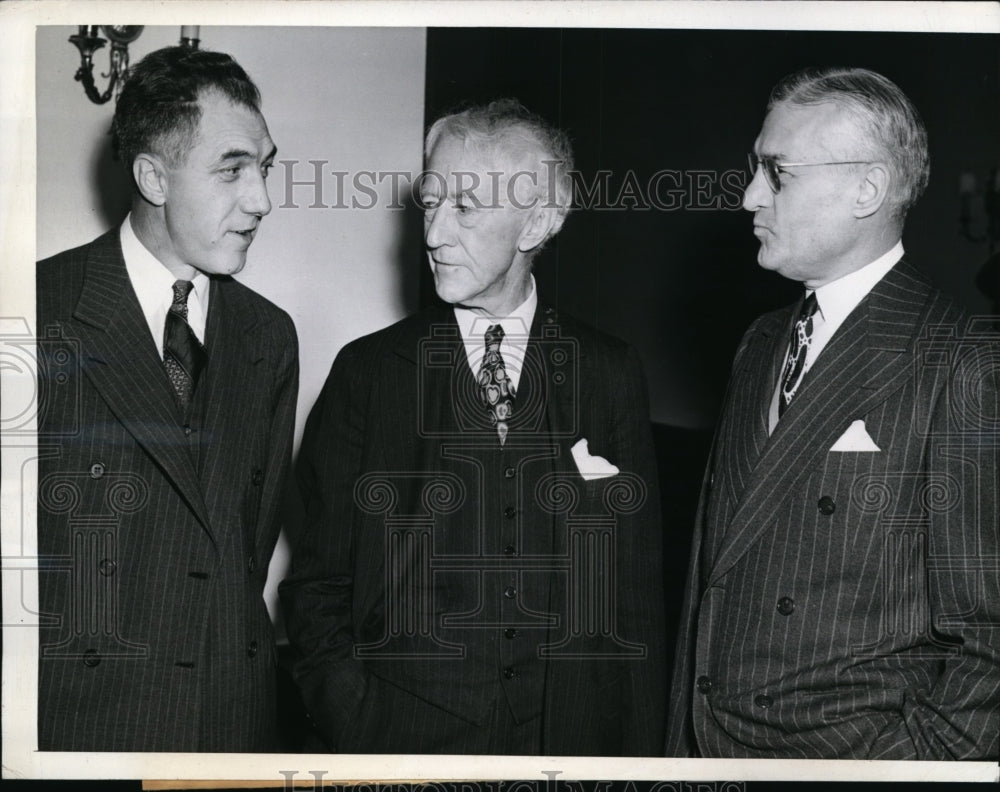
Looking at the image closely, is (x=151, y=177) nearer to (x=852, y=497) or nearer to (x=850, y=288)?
Result: (x=850, y=288)

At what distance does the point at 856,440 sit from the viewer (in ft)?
7.67

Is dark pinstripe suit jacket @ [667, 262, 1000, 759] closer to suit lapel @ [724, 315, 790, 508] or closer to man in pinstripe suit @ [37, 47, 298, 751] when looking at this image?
suit lapel @ [724, 315, 790, 508]

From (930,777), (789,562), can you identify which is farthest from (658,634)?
(930,777)

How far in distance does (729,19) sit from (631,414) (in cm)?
94

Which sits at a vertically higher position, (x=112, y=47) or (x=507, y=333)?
(x=112, y=47)

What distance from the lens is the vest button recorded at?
233 cm

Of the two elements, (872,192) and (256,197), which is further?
(256,197)

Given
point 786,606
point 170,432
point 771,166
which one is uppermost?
point 771,166

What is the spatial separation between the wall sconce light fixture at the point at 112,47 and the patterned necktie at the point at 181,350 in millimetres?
484

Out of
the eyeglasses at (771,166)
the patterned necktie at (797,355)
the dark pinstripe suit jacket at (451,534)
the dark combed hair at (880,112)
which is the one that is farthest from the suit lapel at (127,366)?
the dark combed hair at (880,112)

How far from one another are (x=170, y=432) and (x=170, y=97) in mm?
753

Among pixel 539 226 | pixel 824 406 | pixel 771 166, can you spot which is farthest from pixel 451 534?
pixel 771 166

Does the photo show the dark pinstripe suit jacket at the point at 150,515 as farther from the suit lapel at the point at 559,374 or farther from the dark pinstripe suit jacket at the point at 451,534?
the suit lapel at the point at 559,374

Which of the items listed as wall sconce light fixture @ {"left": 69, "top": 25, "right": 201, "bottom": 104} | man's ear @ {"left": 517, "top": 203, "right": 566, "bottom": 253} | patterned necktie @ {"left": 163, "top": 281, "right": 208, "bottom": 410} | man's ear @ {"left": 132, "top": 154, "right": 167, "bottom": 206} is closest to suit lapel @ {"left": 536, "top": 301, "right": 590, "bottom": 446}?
man's ear @ {"left": 517, "top": 203, "right": 566, "bottom": 253}
